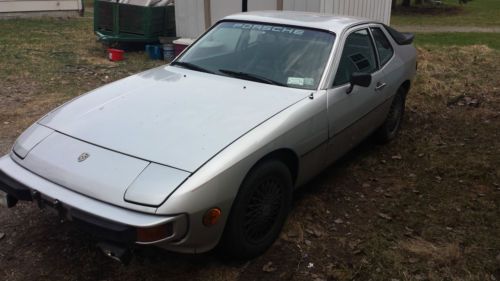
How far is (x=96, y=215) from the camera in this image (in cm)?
247

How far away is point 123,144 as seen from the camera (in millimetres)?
2824

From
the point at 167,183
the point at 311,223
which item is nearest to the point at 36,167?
the point at 167,183

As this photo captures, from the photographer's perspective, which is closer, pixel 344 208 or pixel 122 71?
pixel 344 208

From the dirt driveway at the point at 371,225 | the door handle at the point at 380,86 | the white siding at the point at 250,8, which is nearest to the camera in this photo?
the dirt driveway at the point at 371,225

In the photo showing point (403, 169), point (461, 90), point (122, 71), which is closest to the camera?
point (403, 169)

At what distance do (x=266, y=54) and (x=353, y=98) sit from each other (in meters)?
0.81

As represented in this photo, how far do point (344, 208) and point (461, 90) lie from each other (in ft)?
14.2

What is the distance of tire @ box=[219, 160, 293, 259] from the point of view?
283cm

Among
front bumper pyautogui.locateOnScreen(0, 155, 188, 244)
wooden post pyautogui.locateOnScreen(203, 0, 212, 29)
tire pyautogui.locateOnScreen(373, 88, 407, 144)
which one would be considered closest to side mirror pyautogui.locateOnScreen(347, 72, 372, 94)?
tire pyautogui.locateOnScreen(373, 88, 407, 144)

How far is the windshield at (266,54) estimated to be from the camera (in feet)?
12.2

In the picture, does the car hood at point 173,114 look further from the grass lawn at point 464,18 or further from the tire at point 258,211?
the grass lawn at point 464,18

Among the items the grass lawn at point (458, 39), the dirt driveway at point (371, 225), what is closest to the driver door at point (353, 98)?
the dirt driveway at point (371, 225)

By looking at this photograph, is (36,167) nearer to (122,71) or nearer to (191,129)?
(191,129)

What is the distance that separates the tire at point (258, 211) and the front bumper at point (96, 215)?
0.41 metres
